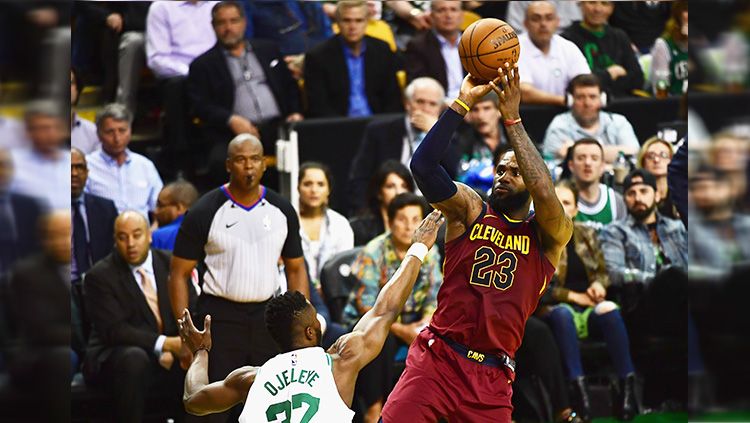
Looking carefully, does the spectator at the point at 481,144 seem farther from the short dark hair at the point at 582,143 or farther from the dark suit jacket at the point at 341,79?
the dark suit jacket at the point at 341,79

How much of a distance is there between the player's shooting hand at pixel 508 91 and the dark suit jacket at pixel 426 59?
14.1ft

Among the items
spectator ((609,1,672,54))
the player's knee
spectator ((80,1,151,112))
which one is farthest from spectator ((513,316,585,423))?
spectator ((80,1,151,112))

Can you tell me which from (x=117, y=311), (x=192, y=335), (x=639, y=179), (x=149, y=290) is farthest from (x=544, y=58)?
(x=192, y=335)

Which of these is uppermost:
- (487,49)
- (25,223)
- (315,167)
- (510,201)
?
(487,49)

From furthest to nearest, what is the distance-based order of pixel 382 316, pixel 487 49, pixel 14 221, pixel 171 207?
pixel 171 207 < pixel 487 49 < pixel 382 316 < pixel 14 221

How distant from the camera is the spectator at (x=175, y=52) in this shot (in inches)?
420

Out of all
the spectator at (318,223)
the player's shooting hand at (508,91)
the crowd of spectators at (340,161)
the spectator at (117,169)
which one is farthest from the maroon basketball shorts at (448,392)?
the spectator at (117,169)

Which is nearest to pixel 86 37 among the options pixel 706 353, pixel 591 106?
pixel 591 106

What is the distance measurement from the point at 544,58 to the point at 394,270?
2987 millimetres

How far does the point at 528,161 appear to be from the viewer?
21.7 feet

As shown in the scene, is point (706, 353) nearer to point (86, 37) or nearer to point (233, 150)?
point (233, 150)

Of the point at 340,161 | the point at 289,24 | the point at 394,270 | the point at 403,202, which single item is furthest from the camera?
the point at 289,24

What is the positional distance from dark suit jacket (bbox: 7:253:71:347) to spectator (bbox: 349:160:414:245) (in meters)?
5.26

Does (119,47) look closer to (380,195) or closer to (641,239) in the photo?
(380,195)
